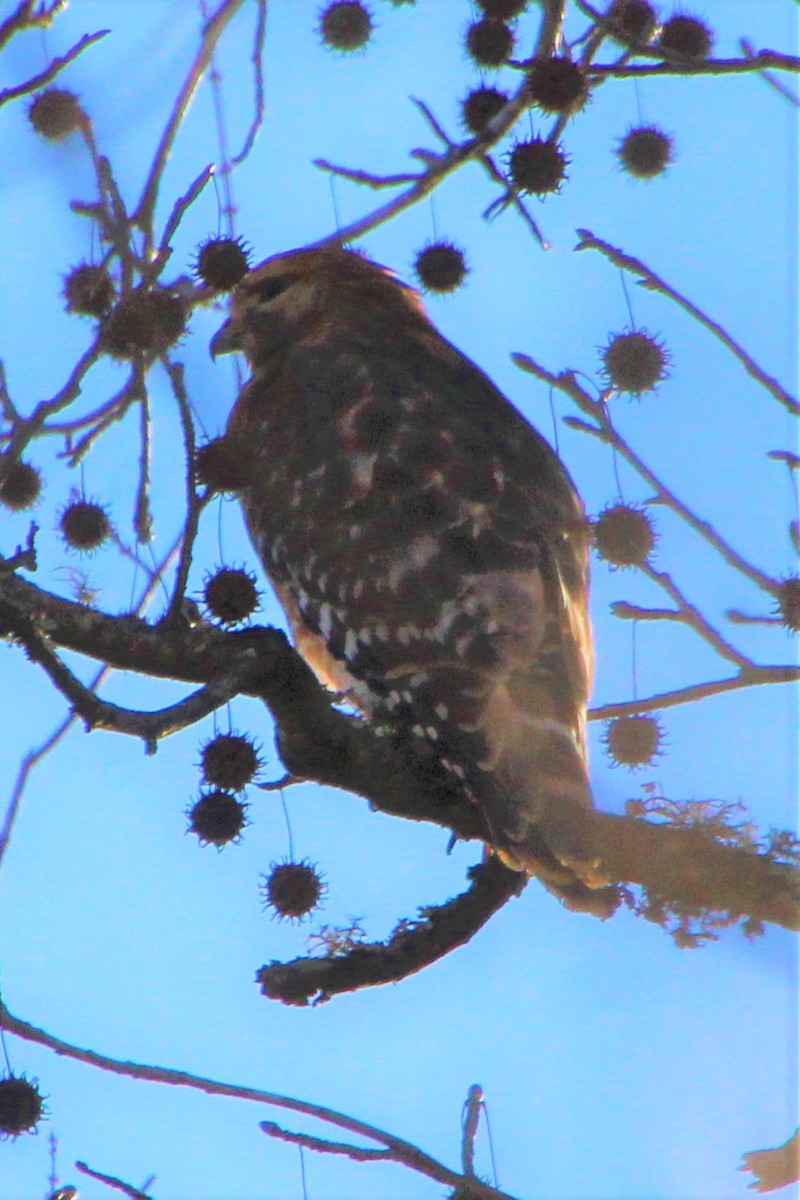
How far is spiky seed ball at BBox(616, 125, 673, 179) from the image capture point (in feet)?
16.4

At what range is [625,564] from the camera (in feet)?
13.2


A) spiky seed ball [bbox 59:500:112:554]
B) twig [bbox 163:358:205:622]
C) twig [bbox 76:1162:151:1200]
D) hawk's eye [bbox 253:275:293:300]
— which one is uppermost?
hawk's eye [bbox 253:275:293:300]

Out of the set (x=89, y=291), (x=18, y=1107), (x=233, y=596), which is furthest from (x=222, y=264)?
(x=18, y=1107)

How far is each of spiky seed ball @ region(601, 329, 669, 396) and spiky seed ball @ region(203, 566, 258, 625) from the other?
1.45 m

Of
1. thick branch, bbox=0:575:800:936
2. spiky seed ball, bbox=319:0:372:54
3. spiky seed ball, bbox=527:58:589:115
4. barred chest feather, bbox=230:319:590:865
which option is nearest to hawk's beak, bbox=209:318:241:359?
barred chest feather, bbox=230:319:590:865

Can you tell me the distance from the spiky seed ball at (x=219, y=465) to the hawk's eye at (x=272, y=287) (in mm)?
2626

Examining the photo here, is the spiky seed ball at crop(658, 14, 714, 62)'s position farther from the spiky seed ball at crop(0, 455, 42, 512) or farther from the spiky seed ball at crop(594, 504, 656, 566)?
the spiky seed ball at crop(0, 455, 42, 512)

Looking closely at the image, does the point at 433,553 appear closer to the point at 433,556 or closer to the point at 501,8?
the point at 433,556

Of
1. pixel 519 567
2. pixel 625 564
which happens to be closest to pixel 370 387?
pixel 519 567

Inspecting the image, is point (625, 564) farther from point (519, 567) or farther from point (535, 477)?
point (535, 477)

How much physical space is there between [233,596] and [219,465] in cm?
35

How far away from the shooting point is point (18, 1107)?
11.5 feet

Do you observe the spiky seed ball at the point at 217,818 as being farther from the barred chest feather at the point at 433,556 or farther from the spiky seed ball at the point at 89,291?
the spiky seed ball at the point at 89,291

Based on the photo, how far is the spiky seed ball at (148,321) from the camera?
3.46m
